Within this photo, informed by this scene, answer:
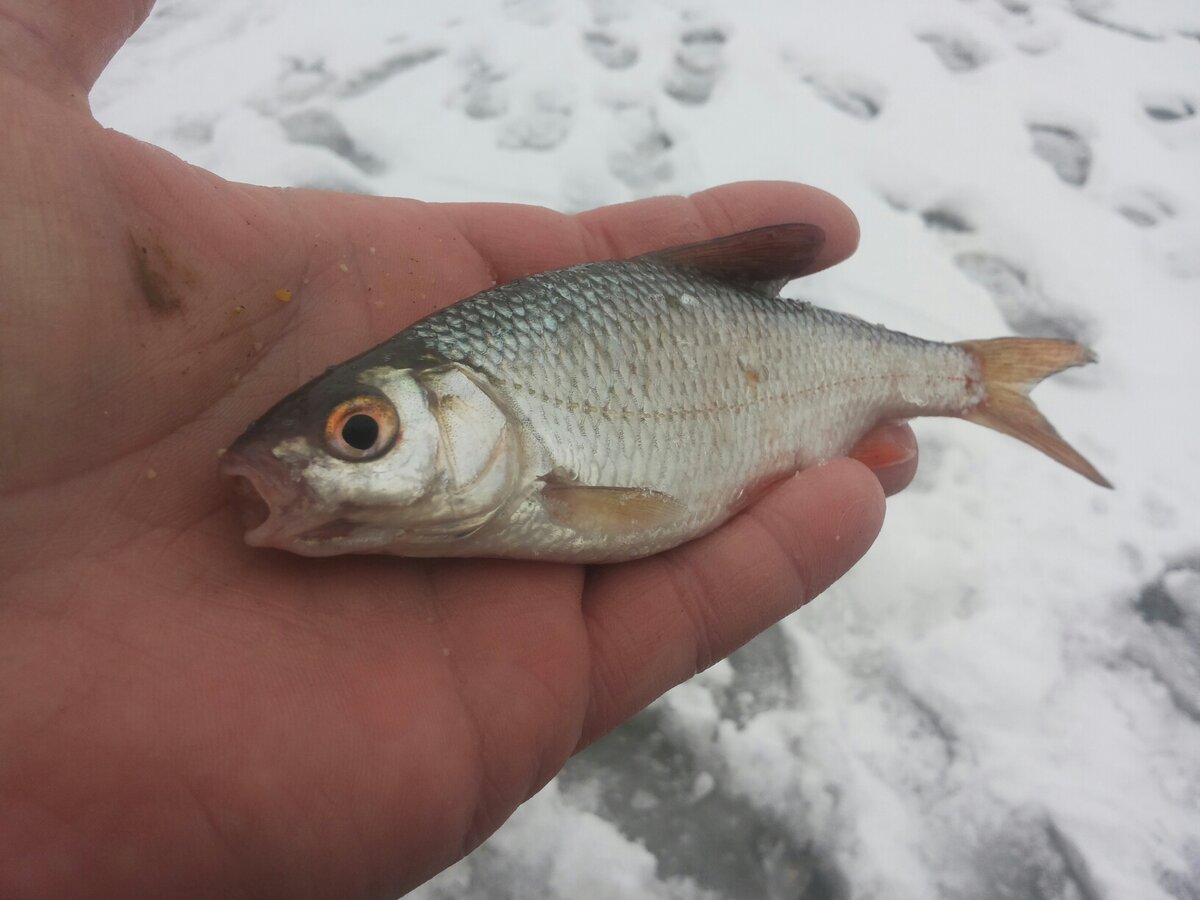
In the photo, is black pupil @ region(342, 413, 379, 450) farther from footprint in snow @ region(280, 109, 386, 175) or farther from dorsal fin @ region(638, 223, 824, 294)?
footprint in snow @ region(280, 109, 386, 175)

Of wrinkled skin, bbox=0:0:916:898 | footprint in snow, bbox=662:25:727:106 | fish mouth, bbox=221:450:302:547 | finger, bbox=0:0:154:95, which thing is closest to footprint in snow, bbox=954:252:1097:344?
footprint in snow, bbox=662:25:727:106

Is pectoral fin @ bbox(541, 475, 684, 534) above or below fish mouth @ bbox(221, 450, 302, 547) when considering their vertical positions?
below

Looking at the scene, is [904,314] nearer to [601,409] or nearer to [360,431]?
[601,409]

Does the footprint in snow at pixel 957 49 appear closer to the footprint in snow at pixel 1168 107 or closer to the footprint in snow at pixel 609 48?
the footprint in snow at pixel 1168 107

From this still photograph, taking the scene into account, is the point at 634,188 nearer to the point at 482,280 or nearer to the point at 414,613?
the point at 482,280

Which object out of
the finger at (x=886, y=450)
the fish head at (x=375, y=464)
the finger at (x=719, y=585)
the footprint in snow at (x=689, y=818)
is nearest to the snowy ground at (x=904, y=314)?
the footprint in snow at (x=689, y=818)

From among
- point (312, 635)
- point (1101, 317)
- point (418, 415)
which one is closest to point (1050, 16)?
point (1101, 317)
